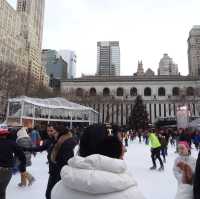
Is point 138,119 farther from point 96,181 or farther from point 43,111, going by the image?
point 96,181

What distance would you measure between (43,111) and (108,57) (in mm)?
166535

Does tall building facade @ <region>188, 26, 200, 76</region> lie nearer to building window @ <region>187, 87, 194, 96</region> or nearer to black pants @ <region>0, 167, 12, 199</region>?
building window @ <region>187, 87, 194, 96</region>

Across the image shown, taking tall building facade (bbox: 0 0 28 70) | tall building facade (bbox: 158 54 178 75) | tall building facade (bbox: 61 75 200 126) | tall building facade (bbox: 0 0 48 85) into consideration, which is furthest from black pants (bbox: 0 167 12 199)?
tall building facade (bbox: 158 54 178 75)

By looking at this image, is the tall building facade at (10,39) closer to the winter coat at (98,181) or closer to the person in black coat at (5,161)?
the person in black coat at (5,161)

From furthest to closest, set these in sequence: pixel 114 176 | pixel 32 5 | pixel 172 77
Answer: pixel 32 5 < pixel 172 77 < pixel 114 176

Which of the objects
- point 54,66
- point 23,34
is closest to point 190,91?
point 23,34

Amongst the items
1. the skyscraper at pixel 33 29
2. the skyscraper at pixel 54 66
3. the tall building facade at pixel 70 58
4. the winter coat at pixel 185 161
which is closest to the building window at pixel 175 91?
the skyscraper at pixel 33 29

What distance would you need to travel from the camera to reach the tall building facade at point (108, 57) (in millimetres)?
189375

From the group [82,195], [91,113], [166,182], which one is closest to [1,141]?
[82,195]

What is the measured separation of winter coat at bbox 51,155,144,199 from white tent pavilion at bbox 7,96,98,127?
65.8ft

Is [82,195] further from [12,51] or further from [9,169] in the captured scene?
[12,51]

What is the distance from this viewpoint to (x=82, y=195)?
6.01ft

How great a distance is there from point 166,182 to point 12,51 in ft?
246

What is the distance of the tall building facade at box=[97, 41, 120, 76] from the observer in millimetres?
189375
